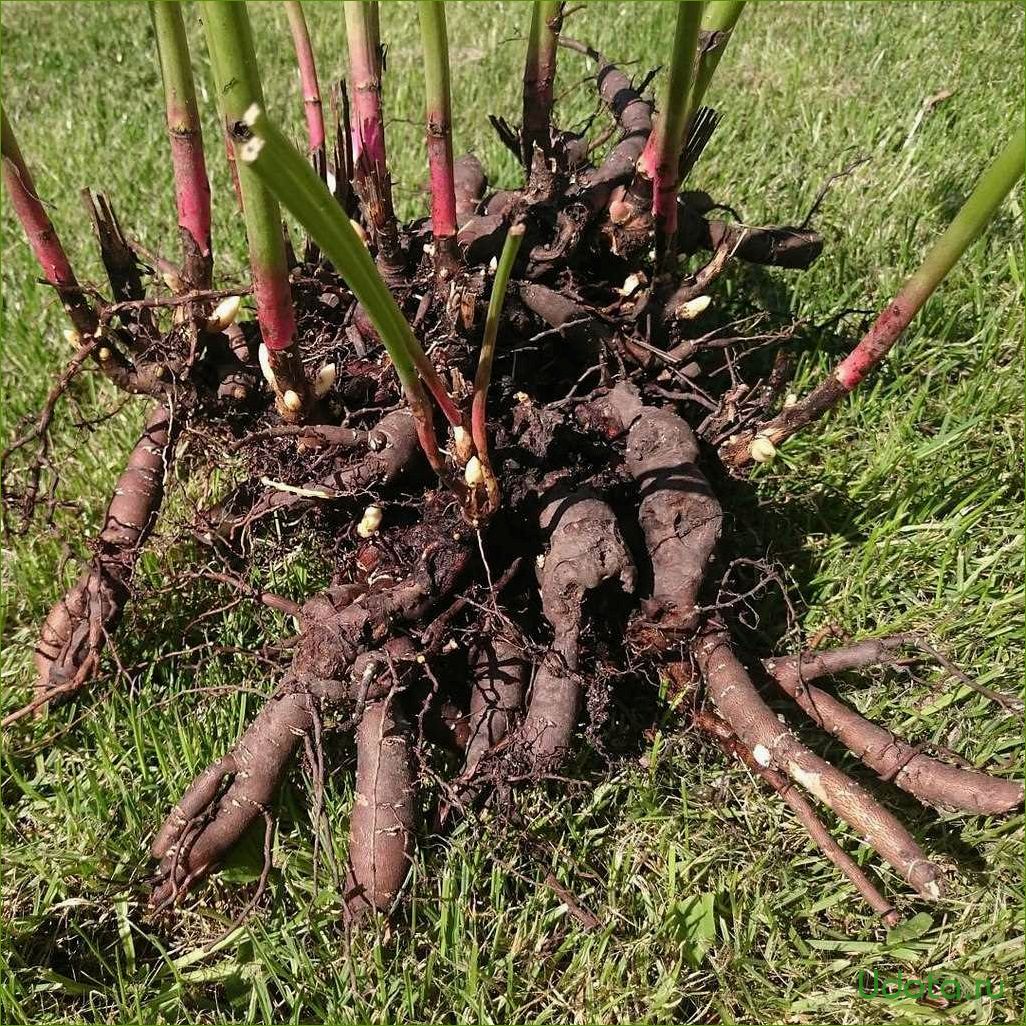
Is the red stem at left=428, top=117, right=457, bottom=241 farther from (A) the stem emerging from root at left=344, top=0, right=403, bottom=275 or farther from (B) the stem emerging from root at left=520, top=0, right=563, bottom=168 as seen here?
(B) the stem emerging from root at left=520, top=0, right=563, bottom=168

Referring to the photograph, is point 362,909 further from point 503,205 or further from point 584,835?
point 503,205

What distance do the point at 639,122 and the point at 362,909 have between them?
4.33 ft

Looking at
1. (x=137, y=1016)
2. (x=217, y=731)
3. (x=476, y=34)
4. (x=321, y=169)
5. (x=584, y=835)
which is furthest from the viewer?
(x=476, y=34)

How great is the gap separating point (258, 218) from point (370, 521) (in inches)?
16.0

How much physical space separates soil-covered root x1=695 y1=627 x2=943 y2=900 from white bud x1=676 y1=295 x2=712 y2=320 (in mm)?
498

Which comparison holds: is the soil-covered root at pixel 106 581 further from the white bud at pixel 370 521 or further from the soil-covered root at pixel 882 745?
the soil-covered root at pixel 882 745

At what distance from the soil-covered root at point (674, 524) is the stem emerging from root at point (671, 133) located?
1.13 ft

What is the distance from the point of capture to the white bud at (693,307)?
1.34 metres

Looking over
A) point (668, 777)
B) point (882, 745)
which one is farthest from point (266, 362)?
point (882, 745)

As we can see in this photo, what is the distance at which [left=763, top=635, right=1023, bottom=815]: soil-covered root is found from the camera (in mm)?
1031

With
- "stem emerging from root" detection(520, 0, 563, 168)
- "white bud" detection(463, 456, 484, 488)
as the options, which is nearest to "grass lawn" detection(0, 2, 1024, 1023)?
"white bud" detection(463, 456, 484, 488)

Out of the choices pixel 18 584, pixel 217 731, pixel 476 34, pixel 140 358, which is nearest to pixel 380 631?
pixel 217 731

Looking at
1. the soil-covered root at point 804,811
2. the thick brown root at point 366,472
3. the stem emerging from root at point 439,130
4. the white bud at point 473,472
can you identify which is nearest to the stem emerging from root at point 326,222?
the white bud at point 473,472

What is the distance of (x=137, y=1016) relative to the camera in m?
1.01
